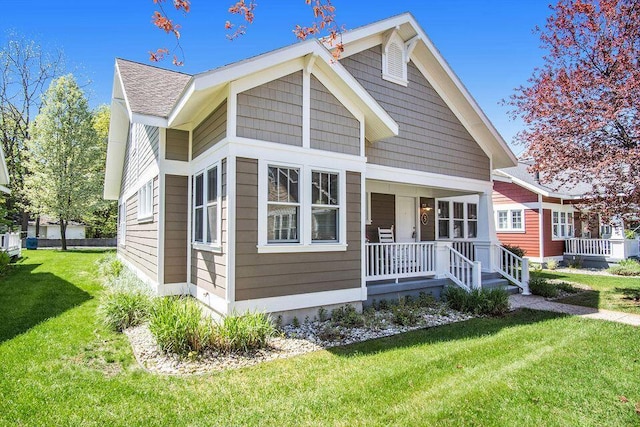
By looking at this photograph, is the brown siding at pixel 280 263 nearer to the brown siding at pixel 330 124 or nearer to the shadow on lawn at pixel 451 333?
the brown siding at pixel 330 124

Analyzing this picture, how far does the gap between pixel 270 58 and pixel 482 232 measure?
27.2ft

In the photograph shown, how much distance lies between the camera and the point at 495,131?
11.3 meters

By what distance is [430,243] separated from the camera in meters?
9.83

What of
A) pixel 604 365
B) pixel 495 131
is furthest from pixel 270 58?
pixel 495 131

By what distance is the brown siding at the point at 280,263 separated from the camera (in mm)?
6297

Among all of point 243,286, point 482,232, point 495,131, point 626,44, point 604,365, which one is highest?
point 626,44

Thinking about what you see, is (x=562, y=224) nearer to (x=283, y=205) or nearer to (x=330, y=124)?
(x=330, y=124)

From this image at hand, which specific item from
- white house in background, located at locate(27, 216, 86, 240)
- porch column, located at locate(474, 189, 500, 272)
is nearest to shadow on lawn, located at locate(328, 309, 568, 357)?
porch column, located at locate(474, 189, 500, 272)

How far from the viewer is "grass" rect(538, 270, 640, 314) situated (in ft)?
31.0

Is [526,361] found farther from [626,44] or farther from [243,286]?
[626,44]

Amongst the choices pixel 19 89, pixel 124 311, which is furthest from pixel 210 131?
pixel 19 89

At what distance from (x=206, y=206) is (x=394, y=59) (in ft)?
20.2

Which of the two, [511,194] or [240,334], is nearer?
Answer: [240,334]

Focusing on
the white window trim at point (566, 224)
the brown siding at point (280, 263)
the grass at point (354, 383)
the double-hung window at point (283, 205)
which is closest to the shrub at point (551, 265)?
the white window trim at point (566, 224)
